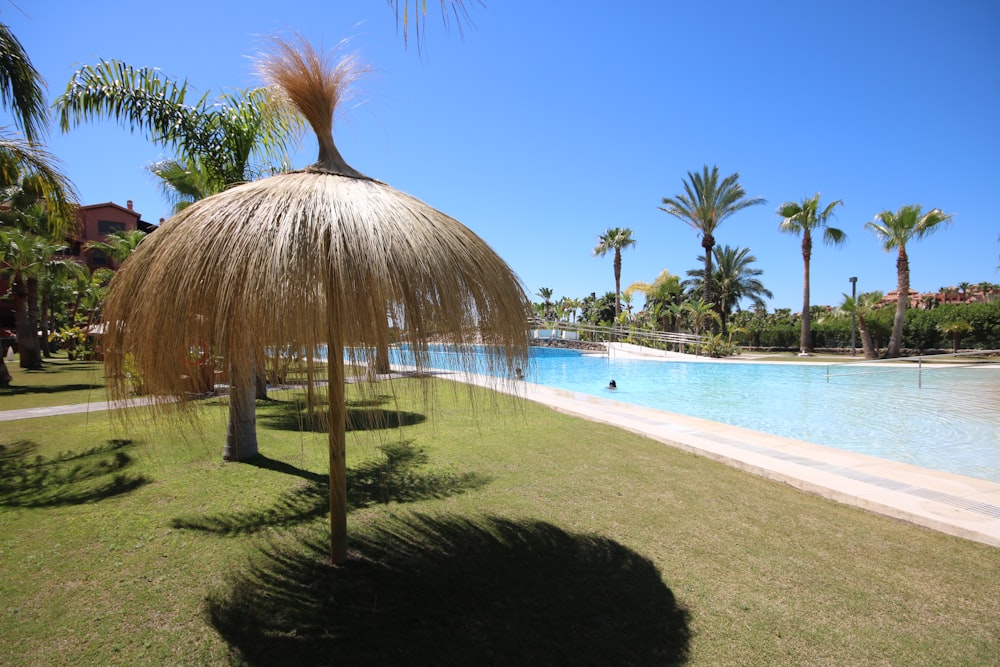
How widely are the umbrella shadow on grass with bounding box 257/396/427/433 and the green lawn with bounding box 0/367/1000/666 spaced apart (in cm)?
7

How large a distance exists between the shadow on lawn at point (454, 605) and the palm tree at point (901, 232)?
30.9 m

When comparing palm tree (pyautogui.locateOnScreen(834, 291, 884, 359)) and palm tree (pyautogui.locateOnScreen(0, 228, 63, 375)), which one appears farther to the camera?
palm tree (pyautogui.locateOnScreen(834, 291, 884, 359))

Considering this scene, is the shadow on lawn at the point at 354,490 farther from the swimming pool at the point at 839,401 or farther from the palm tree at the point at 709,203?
the palm tree at the point at 709,203

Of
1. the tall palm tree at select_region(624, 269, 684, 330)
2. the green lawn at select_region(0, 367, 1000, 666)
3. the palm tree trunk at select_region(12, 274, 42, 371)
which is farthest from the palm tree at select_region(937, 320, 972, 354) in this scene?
the palm tree trunk at select_region(12, 274, 42, 371)

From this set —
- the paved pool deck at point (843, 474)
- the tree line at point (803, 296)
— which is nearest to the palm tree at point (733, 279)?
the tree line at point (803, 296)

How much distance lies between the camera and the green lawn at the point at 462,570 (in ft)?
9.14

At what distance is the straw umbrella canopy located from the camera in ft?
8.89

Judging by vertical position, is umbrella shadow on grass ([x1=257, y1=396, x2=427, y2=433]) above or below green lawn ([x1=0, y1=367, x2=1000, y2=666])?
above

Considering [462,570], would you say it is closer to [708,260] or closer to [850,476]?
[850,476]

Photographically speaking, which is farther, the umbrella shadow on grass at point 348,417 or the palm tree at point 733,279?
the palm tree at point 733,279

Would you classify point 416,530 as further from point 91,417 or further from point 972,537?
point 91,417

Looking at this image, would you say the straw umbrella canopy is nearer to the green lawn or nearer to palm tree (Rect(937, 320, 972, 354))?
the green lawn

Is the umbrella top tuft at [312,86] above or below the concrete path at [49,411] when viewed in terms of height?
above

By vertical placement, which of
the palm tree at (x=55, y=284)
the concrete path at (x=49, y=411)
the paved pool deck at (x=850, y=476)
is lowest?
the paved pool deck at (x=850, y=476)
